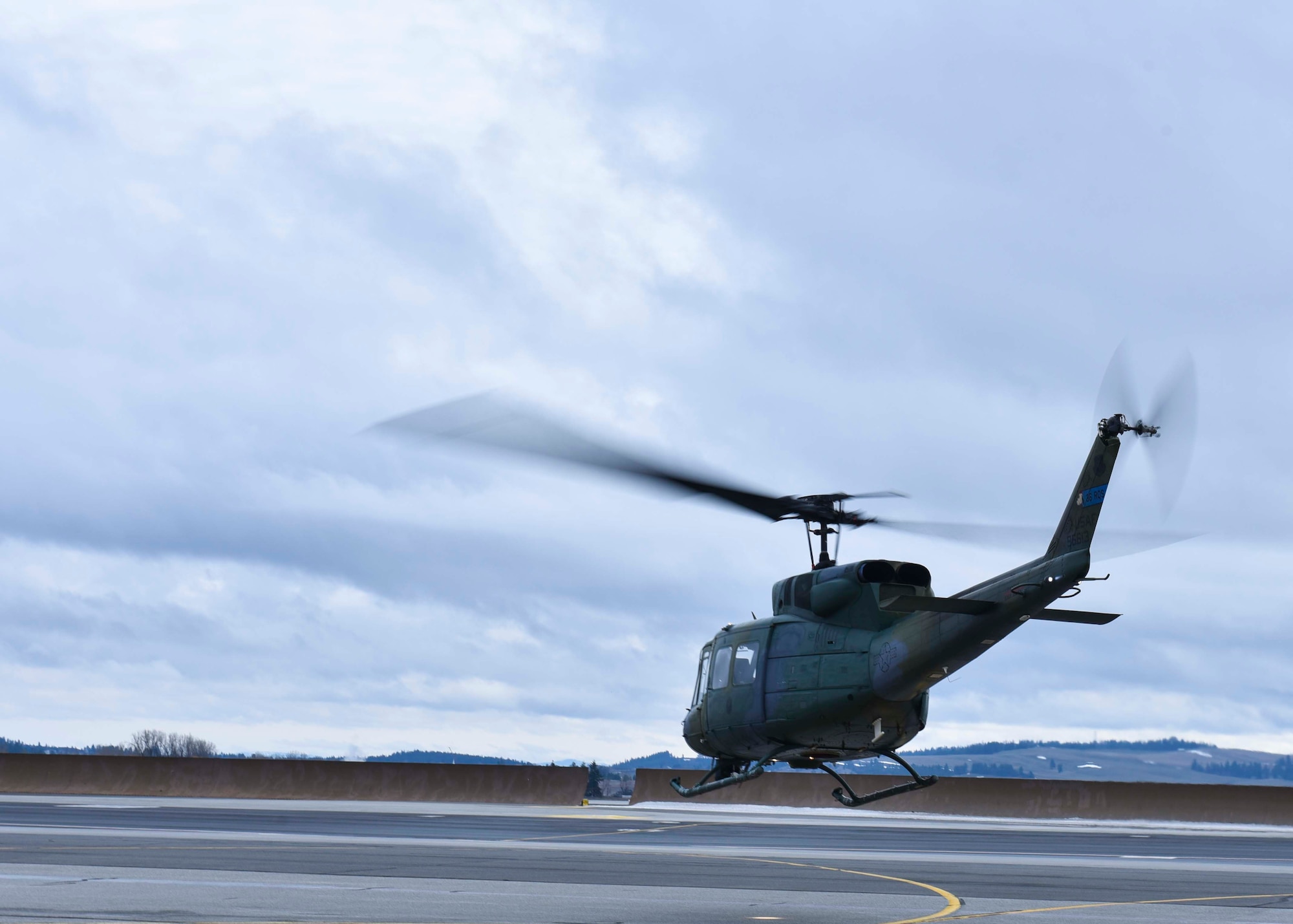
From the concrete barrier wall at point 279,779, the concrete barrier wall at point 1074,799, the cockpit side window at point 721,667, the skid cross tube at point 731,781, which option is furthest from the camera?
the concrete barrier wall at point 279,779

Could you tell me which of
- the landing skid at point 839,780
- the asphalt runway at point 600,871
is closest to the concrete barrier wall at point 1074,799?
the asphalt runway at point 600,871

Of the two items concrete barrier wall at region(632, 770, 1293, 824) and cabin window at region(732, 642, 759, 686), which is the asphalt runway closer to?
cabin window at region(732, 642, 759, 686)

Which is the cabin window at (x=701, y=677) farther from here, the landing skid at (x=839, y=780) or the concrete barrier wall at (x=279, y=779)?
the concrete barrier wall at (x=279, y=779)

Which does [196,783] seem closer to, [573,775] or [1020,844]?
[573,775]

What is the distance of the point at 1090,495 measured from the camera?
65.0 feet

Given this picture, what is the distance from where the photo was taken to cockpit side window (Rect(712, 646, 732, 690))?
82.7ft

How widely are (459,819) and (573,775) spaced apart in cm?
1076

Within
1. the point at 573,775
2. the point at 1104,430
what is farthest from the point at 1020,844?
the point at 573,775

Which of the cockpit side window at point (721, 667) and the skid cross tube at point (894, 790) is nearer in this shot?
the skid cross tube at point (894, 790)

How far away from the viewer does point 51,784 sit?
4244 centimetres

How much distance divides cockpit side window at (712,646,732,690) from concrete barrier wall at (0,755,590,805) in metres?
17.5

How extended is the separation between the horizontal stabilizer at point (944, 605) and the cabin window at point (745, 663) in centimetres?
418

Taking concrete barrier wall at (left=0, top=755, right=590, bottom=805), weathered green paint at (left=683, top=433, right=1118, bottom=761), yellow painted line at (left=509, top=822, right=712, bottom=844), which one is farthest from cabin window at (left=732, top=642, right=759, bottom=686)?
concrete barrier wall at (left=0, top=755, right=590, bottom=805)

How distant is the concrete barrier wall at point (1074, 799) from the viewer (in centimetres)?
3722
